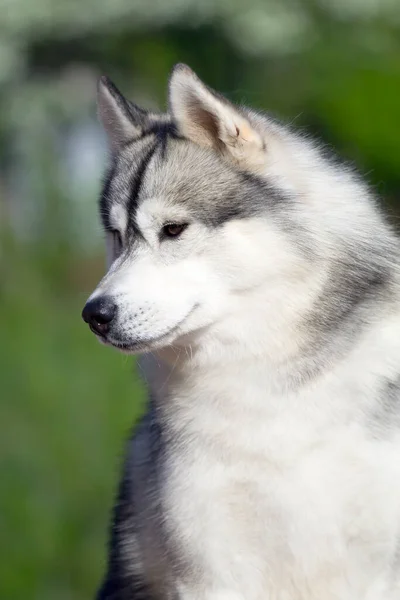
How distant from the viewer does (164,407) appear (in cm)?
403

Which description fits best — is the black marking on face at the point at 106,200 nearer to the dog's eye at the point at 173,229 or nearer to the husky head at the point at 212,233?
the husky head at the point at 212,233

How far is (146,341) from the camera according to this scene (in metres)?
3.71

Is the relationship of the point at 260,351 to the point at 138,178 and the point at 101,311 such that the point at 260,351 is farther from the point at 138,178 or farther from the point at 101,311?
the point at 138,178

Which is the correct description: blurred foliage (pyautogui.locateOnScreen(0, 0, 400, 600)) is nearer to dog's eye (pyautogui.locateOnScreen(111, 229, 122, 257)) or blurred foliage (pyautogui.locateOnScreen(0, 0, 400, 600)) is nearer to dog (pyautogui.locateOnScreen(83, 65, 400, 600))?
dog's eye (pyautogui.locateOnScreen(111, 229, 122, 257))

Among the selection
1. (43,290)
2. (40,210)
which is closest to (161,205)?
(43,290)

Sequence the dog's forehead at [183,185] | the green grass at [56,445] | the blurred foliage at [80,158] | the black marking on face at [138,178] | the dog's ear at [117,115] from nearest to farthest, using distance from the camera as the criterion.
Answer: the dog's forehead at [183,185], the black marking on face at [138,178], the dog's ear at [117,115], the green grass at [56,445], the blurred foliage at [80,158]

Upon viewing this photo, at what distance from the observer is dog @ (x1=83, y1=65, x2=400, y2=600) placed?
12.1ft

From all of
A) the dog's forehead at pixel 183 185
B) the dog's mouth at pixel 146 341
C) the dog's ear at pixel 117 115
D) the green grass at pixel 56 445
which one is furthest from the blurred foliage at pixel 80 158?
the dog's mouth at pixel 146 341

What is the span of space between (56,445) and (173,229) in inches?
217

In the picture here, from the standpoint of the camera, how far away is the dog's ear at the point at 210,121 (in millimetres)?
3707

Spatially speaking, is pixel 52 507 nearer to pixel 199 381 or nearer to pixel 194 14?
pixel 199 381

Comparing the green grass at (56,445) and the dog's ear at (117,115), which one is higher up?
the dog's ear at (117,115)

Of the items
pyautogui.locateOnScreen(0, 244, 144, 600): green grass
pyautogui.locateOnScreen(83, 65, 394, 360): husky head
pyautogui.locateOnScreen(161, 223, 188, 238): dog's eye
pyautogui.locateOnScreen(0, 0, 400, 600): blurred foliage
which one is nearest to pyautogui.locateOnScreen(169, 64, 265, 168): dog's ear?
pyautogui.locateOnScreen(83, 65, 394, 360): husky head

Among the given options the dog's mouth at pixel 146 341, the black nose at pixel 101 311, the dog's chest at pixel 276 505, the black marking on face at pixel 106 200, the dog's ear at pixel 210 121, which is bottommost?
the dog's chest at pixel 276 505
